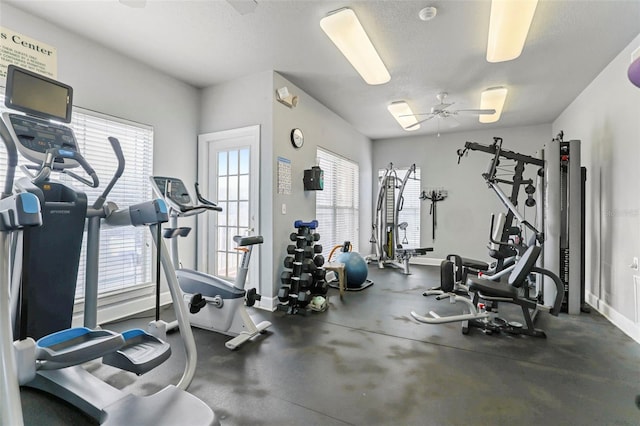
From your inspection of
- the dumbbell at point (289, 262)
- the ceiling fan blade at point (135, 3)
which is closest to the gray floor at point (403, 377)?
the dumbbell at point (289, 262)

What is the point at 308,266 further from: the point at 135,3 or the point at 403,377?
the point at 135,3

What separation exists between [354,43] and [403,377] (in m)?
2.89

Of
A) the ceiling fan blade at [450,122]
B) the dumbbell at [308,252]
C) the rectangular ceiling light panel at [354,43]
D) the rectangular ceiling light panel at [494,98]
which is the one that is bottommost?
the dumbbell at [308,252]

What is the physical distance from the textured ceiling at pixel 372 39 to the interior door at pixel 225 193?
80cm

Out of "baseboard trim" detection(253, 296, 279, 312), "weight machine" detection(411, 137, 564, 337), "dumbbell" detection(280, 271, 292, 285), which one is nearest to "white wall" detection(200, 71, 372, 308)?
"baseboard trim" detection(253, 296, 279, 312)

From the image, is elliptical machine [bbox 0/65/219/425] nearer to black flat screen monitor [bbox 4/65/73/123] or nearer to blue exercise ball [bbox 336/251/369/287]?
black flat screen monitor [bbox 4/65/73/123]

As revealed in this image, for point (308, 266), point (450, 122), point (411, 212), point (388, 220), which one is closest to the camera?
point (308, 266)

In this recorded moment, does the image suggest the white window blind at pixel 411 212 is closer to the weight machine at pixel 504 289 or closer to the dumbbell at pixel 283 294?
the weight machine at pixel 504 289

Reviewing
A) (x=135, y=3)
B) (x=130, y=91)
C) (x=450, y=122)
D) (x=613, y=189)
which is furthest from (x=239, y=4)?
(x=450, y=122)

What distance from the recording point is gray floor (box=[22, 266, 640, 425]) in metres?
1.71

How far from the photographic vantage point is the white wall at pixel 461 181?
19.6 ft

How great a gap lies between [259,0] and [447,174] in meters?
5.33

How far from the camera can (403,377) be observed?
6.90 feet

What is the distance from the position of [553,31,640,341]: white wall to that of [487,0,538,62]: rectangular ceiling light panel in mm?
1157
